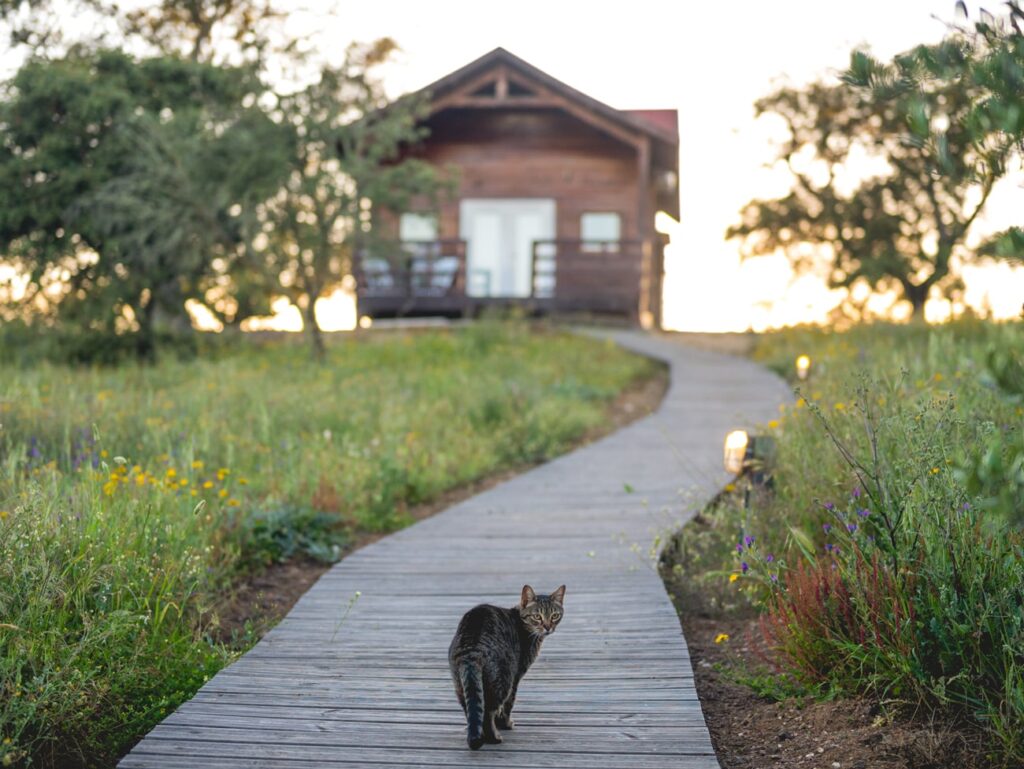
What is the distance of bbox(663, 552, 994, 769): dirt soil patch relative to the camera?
4.87 metres

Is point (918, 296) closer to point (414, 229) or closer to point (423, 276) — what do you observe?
point (423, 276)

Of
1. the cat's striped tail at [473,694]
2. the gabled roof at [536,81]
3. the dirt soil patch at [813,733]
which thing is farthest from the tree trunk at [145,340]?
the cat's striped tail at [473,694]

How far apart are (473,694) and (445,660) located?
1.40 metres

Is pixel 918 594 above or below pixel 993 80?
below

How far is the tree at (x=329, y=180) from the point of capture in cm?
2150

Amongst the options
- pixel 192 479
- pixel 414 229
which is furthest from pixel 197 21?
pixel 192 479

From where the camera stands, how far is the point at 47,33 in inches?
998

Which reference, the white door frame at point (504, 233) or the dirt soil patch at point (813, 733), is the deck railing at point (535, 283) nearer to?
the white door frame at point (504, 233)

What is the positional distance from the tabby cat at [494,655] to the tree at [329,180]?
16.7 m

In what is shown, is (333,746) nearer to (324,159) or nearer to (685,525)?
(685,525)

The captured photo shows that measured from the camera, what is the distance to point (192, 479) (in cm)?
855

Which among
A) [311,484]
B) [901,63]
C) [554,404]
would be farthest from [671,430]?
[901,63]

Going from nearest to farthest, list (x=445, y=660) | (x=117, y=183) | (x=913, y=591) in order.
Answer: (x=913, y=591) < (x=445, y=660) < (x=117, y=183)

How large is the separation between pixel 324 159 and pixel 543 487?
1279 cm
